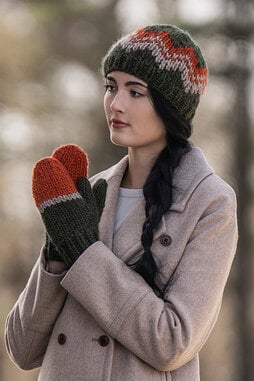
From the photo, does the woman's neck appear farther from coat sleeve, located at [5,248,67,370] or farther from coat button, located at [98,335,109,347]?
coat button, located at [98,335,109,347]

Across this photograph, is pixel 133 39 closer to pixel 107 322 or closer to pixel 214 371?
pixel 107 322

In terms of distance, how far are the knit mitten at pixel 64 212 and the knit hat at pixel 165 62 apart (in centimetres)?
36

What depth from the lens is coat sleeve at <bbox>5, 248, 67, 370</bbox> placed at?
8.63ft

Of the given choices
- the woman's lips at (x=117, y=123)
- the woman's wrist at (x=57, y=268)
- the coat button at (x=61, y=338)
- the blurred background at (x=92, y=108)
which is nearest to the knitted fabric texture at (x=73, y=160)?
the woman's lips at (x=117, y=123)

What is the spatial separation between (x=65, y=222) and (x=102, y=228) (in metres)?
0.20

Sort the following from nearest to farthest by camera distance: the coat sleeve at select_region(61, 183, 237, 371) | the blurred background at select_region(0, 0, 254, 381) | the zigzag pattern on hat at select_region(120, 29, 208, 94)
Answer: the coat sleeve at select_region(61, 183, 237, 371) → the zigzag pattern on hat at select_region(120, 29, 208, 94) → the blurred background at select_region(0, 0, 254, 381)

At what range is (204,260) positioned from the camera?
2525mm

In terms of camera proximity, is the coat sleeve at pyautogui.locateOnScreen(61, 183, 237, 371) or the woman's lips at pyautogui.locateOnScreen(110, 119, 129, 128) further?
the woman's lips at pyautogui.locateOnScreen(110, 119, 129, 128)

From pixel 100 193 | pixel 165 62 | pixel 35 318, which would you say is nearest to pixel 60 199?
pixel 100 193

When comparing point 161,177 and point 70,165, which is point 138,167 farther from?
point 70,165

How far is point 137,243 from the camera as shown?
8.58 feet

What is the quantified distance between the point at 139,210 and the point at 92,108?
31.9 feet

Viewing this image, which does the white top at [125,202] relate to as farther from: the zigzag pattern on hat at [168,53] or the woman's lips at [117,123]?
the zigzag pattern on hat at [168,53]

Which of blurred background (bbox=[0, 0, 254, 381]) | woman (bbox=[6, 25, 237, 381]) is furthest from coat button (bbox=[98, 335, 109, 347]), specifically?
blurred background (bbox=[0, 0, 254, 381])
